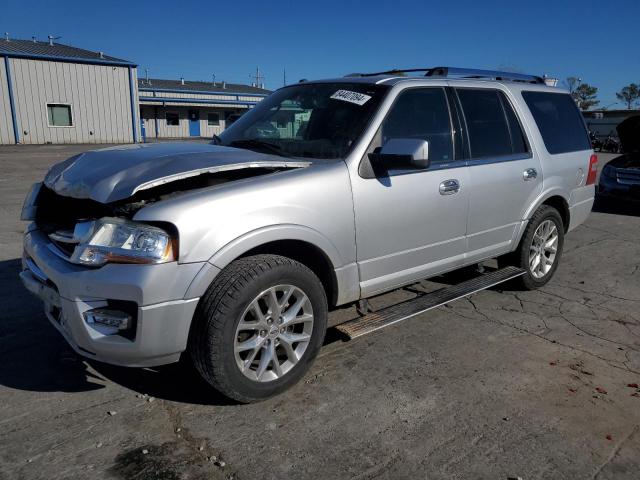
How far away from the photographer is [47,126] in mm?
29391

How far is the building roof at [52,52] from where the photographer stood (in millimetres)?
28062

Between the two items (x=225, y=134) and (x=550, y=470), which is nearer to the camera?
(x=550, y=470)

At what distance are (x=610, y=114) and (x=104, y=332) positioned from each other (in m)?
38.4

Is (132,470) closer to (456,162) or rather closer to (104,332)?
(104,332)

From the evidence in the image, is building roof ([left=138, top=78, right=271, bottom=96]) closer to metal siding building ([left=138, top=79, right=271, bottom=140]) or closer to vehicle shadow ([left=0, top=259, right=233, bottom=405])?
metal siding building ([left=138, top=79, right=271, bottom=140])

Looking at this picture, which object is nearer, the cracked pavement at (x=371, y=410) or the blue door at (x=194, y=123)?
the cracked pavement at (x=371, y=410)

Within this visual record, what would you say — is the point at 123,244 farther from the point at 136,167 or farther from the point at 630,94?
the point at 630,94

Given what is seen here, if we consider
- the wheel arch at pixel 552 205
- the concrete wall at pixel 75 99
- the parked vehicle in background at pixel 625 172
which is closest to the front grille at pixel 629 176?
the parked vehicle in background at pixel 625 172

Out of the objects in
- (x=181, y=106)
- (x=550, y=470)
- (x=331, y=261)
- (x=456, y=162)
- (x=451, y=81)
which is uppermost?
(x=181, y=106)

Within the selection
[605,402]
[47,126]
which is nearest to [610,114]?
[47,126]

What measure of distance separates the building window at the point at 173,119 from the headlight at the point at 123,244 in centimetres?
4189

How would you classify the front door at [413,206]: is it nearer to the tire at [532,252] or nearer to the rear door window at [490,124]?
the rear door window at [490,124]

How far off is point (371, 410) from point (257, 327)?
82cm

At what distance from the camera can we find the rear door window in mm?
4270
